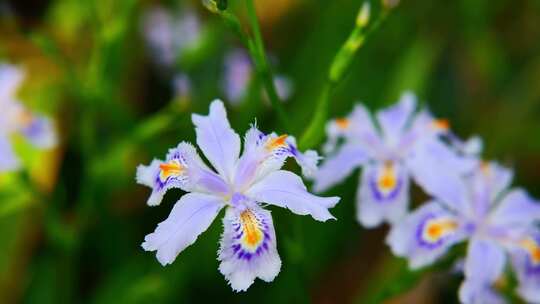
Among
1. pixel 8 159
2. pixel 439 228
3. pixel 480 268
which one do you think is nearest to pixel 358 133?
pixel 439 228

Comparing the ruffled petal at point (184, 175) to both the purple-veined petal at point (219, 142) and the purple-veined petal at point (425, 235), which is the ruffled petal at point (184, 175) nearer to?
the purple-veined petal at point (219, 142)

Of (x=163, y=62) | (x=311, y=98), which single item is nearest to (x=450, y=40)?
(x=311, y=98)

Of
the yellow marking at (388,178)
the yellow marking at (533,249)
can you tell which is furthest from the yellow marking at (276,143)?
the yellow marking at (533,249)

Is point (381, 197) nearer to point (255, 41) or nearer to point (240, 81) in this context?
point (255, 41)

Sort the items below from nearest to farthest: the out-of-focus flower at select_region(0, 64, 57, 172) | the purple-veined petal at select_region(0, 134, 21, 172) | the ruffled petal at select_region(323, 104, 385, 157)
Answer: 1. the ruffled petal at select_region(323, 104, 385, 157)
2. the purple-veined petal at select_region(0, 134, 21, 172)
3. the out-of-focus flower at select_region(0, 64, 57, 172)

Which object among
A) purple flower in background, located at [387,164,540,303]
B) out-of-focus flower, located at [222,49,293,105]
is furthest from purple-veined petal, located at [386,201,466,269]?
out-of-focus flower, located at [222,49,293,105]

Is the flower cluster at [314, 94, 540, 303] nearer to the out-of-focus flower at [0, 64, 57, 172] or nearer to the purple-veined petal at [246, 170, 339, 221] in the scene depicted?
the purple-veined petal at [246, 170, 339, 221]

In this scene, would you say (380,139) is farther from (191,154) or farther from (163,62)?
(163,62)
